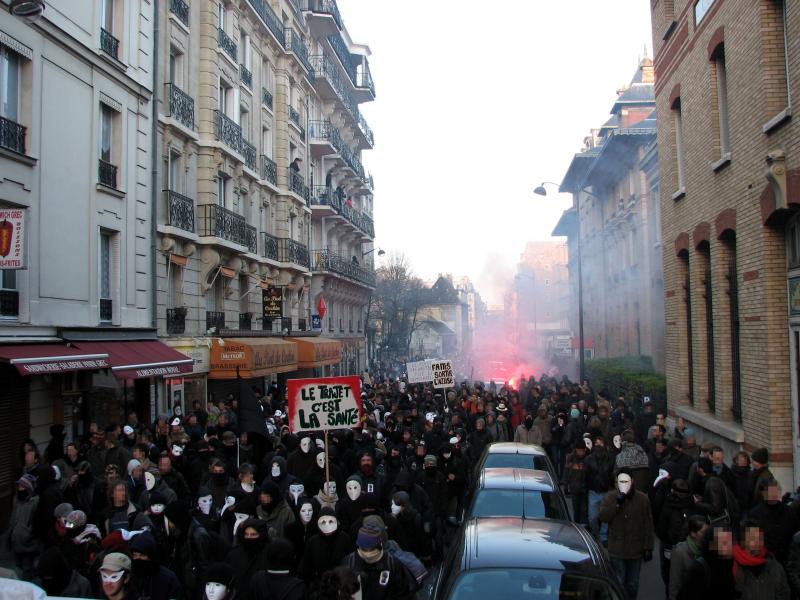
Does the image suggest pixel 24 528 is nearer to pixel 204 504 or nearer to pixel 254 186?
pixel 204 504

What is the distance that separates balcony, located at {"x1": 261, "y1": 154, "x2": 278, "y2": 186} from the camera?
2850cm

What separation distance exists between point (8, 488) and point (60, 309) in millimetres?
3341

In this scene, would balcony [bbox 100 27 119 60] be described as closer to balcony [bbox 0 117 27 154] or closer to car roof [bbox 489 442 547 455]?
balcony [bbox 0 117 27 154]

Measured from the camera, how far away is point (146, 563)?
5.66 m

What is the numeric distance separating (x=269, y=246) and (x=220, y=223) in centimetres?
573

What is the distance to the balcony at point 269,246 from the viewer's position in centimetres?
2820

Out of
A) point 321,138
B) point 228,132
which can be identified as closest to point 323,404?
point 228,132

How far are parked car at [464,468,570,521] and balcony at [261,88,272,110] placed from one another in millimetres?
22524

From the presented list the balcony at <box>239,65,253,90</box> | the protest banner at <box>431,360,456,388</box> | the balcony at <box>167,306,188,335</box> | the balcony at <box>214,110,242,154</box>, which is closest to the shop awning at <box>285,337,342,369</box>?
the balcony at <box>214,110,242,154</box>

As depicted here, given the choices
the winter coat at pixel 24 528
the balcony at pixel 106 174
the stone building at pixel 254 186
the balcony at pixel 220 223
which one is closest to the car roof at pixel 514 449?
the winter coat at pixel 24 528

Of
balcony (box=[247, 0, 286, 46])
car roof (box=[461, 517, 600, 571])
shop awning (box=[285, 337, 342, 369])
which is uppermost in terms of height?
balcony (box=[247, 0, 286, 46])

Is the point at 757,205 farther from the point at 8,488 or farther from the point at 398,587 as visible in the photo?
the point at 8,488

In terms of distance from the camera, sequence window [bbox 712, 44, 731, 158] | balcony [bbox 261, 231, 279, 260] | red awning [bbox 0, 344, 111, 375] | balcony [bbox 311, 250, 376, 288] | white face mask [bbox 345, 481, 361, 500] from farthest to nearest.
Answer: balcony [bbox 311, 250, 376, 288], balcony [bbox 261, 231, 279, 260], window [bbox 712, 44, 731, 158], red awning [bbox 0, 344, 111, 375], white face mask [bbox 345, 481, 361, 500]

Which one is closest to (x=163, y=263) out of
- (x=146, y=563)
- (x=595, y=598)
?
(x=146, y=563)
